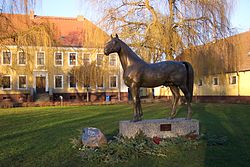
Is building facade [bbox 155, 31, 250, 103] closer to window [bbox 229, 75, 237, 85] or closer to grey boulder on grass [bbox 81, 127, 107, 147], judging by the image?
window [bbox 229, 75, 237, 85]

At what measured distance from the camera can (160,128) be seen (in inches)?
318

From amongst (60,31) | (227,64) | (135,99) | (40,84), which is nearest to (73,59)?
(40,84)

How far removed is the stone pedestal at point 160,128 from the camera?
309 inches

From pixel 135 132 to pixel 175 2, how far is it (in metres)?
13.1

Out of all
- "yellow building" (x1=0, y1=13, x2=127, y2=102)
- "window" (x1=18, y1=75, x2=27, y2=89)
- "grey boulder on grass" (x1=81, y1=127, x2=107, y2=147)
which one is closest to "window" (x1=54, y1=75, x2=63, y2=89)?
"yellow building" (x1=0, y1=13, x2=127, y2=102)

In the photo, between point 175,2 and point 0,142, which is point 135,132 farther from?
point 175,2

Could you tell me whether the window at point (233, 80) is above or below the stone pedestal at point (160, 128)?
above

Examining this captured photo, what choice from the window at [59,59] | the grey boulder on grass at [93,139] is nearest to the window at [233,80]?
the window at [59,59]

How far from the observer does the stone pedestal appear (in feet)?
25.7

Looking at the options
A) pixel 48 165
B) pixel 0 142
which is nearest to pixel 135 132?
pixel 48 165

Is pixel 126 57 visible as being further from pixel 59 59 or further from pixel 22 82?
pixel 59 59

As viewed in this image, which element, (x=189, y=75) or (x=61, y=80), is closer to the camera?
(x=189, y=75)

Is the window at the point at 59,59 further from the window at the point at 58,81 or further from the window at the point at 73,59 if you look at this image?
the window at the point at 58,81

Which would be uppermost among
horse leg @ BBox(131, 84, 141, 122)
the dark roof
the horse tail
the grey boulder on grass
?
the dark roof
